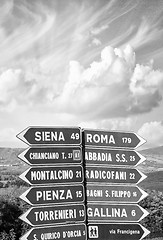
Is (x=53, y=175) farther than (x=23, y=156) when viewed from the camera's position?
Yes

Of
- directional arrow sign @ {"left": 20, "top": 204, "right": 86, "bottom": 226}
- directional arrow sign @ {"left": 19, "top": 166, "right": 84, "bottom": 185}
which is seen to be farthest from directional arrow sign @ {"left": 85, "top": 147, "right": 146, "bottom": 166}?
directional arrow sign @ {"left": 20, "top": 204, "right": 86, "bottom": 226}

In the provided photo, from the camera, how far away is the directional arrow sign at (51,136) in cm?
1124

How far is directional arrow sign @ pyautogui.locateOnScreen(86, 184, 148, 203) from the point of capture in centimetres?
1180

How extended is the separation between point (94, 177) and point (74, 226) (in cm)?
146

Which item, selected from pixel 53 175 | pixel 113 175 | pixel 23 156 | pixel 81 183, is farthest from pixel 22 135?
pixel 113 175

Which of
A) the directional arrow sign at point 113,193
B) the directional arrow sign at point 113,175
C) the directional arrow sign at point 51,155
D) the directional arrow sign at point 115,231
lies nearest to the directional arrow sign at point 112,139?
the directional arrow sign at point 51,155

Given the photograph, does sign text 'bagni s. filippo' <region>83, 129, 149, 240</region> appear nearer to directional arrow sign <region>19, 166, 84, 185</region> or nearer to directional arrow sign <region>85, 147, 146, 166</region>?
directional arrow sign <region>85, 147, 146, 166</region>

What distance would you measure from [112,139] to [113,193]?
1551 millimetres

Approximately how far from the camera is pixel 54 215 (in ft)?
36.7

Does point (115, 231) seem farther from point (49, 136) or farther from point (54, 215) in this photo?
point (49, 136)

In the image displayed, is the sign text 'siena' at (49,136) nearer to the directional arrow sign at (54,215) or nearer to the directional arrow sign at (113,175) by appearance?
the directional arrow sign at (113,175)

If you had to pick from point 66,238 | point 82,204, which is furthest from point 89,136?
point 66,238

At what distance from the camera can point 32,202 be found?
36.1ft

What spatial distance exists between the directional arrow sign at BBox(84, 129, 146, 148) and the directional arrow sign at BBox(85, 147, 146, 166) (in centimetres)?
17
